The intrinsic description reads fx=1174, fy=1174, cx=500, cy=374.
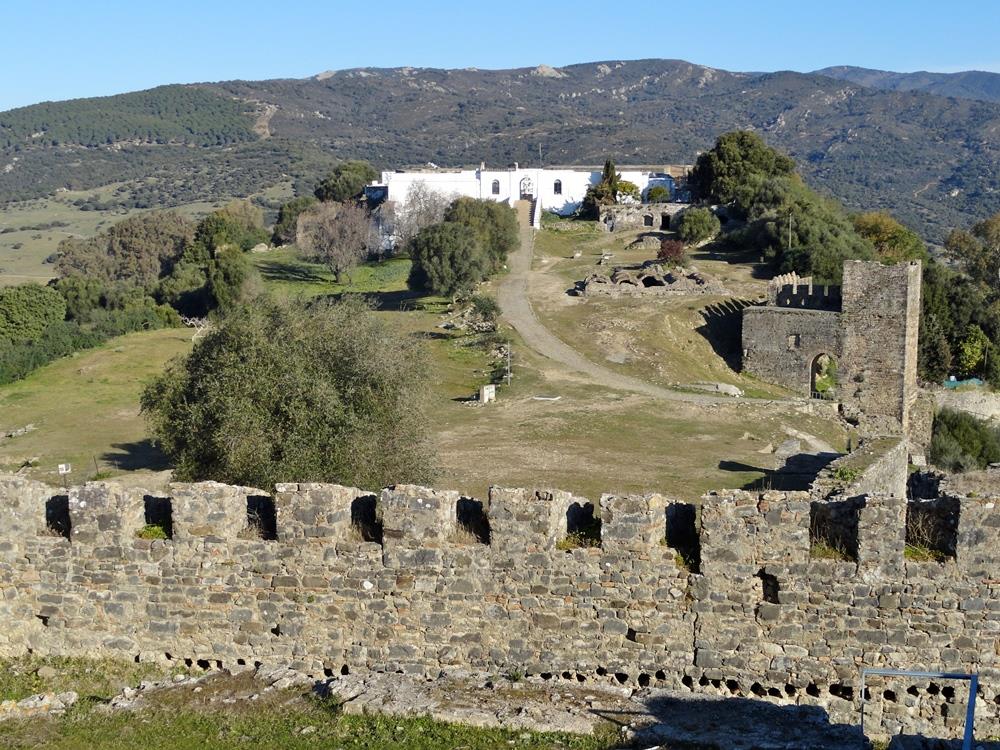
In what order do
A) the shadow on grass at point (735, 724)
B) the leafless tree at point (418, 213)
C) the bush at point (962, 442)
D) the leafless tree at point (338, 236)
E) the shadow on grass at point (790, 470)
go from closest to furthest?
the shadow on grass at point (735, 724) < the shadow on grass at point (790, 470) < the bush at point (962, 442) < the leafless tree at point (338, 236) < the leafless tree at point (418, 213)

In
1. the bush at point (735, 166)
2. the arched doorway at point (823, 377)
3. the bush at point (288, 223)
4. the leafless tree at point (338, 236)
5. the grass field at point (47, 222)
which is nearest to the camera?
the arched doorway at point (823, 377)

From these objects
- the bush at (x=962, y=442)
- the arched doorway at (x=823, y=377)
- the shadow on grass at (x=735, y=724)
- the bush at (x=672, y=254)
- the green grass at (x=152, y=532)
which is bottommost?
the bush at (x=962, y=442)

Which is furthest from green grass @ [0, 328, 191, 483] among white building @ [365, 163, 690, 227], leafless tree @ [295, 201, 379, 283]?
white building @ [365, 163, 690, 227]

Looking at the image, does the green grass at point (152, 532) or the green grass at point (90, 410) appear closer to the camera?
the green grass at point (152, 532)

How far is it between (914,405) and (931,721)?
1251 inches

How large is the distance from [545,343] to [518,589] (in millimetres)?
34150

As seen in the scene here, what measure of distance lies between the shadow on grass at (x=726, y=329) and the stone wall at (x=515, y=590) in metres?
34.8

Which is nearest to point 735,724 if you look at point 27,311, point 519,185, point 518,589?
point 518,589

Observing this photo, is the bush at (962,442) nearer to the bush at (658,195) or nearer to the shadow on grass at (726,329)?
the shadow on grass at (726,329)

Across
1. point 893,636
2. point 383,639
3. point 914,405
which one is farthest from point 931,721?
point 914,405

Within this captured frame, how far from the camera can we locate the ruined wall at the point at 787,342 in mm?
40719

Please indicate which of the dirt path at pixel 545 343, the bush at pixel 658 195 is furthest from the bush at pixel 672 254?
the bush at pixel 658 195

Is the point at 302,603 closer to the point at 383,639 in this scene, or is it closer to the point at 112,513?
Answer: the point at 383,639

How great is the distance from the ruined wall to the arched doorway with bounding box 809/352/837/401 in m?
0.20
